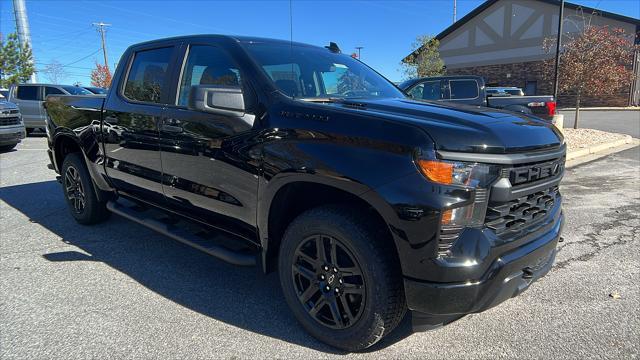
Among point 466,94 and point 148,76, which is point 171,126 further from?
point 466,94

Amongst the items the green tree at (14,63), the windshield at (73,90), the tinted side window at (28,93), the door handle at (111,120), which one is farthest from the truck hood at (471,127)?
the green tree at (14,63)

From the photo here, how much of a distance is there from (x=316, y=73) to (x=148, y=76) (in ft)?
5.24

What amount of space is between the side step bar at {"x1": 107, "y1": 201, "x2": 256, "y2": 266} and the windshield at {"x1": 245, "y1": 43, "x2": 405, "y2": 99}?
1.17 meters

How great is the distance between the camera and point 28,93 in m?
15.4

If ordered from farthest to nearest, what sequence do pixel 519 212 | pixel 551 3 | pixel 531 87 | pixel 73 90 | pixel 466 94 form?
pixel 531 87 < pixel 551 3 < pixel 73 90 < pixel 466 94 < pixel 519 212

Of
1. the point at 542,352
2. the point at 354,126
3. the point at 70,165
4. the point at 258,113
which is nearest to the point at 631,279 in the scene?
the point at 542,352

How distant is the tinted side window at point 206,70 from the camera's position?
315cm

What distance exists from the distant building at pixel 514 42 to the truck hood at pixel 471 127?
30.5m

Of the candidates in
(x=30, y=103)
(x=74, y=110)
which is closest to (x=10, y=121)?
(x=30, y=103)

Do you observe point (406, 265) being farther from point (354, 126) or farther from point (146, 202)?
point (146, 202)

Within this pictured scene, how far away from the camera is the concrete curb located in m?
9.58

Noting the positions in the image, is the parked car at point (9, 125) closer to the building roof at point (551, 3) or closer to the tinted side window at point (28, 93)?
the tinted side window at point (28, 93)

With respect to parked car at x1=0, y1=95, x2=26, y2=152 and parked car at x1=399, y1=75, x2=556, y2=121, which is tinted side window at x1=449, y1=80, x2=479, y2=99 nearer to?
parked car at x1=399, y1=75, x2=556, y2=121

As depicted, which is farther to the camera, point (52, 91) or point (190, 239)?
point (52, 91)
